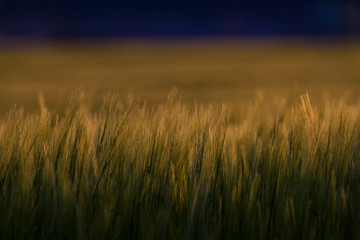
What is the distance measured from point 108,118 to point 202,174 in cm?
34

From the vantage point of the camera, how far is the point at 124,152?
1724 millimetres

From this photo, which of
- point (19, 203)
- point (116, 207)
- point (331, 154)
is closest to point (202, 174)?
point (116, 207)

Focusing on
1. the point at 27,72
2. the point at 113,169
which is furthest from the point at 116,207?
the point at 27,72

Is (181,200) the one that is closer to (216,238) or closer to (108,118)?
(216,238)

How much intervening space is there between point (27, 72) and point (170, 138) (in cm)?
1947

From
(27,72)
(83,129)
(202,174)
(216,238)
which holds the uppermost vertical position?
(27,72)

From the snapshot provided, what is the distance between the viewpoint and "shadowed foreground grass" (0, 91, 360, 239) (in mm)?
1560

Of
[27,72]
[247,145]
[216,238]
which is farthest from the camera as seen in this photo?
[27,72]

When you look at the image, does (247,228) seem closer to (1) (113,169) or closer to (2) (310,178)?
(2) (310,178)

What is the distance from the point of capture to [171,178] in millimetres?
1628

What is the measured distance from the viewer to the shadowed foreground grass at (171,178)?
1.56m

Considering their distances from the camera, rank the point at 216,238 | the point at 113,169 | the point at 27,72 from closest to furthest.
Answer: the point at 216,238 → the point at 113,169 → the point at 27,72

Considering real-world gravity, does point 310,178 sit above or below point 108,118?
below

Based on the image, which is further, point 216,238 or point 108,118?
point 108,118
